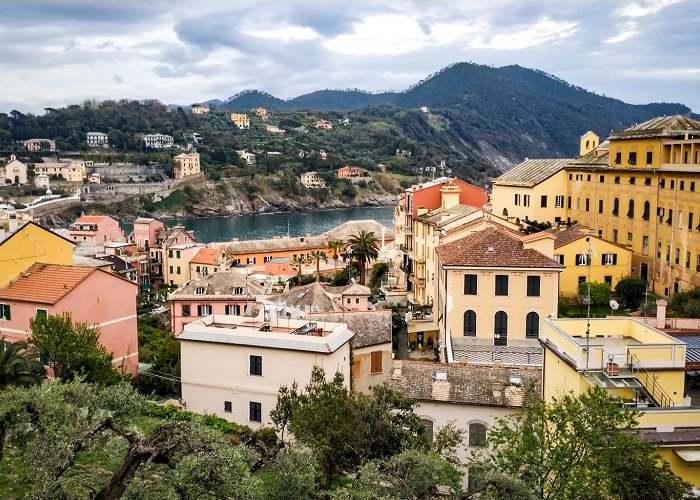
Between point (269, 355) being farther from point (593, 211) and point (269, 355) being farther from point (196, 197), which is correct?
point (196, 197)

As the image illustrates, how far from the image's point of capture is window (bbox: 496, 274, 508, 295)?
2867 centimetres

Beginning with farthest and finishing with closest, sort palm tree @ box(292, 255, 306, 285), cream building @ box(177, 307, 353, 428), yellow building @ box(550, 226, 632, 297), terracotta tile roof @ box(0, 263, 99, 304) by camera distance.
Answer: palm tree @ box(292, 255, 306, 285) → yellow building @ box(550, 226, 632, 297) → terracotta tile roof @ box(0, 263, 99, 304) → cream building @ box(177, 307, 353, 428)

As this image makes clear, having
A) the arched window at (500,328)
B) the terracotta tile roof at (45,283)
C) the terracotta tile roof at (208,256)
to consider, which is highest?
the terracotta tile roof at (45,283)

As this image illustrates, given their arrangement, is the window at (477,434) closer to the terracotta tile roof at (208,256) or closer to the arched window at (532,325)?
the arched window at (532,325)

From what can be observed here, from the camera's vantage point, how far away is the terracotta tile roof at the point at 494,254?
2869 centimetres

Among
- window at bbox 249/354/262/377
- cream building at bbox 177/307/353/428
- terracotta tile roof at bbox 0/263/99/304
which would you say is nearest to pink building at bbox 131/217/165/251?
terracotta tile roof at bbox 0/263/99/304

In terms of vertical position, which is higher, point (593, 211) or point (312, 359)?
point (593, 211)

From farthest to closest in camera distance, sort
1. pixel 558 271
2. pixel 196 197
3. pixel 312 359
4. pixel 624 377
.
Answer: pixel 196 197 → pixel 558 271 → pixel 312 359 → pixel 624 377

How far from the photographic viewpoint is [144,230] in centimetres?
7731

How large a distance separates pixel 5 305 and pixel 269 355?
11.3 m

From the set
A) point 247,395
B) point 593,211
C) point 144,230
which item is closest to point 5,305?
point 247,395

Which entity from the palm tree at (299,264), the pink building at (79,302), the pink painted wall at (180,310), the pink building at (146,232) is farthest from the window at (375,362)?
the pink building at (146,232)

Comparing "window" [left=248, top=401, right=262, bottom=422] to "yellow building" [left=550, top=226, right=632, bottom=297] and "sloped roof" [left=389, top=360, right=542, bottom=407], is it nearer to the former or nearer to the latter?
"sloped roof" [left=389, top=360, right=542, bottom=407]

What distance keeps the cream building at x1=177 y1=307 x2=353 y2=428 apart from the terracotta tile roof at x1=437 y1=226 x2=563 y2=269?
8.41 m
